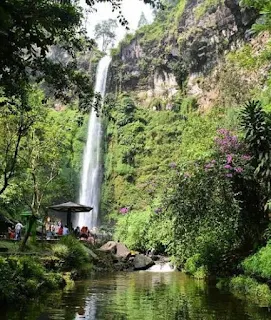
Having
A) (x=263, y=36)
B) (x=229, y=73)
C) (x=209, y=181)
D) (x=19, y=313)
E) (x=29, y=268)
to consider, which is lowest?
(x=19, y=313)

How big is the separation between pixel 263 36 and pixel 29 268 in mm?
35259

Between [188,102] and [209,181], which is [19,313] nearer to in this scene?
[209,181]

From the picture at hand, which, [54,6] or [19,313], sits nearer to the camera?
[54,6]

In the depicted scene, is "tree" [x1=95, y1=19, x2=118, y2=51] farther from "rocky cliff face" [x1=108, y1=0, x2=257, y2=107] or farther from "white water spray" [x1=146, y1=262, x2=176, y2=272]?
"white water spray" [x1=146, y1=262, x2=176, y2=272]

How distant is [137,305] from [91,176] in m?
36.8

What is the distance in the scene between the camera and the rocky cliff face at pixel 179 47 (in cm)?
4356

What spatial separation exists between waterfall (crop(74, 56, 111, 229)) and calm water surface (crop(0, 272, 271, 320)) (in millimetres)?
29990

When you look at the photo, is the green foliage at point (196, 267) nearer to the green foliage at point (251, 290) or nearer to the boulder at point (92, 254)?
the green foliage at point (251, 290)

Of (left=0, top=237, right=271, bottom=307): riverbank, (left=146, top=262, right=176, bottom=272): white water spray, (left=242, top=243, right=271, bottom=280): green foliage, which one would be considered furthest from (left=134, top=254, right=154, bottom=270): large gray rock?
(left=242, top=243, right=271, bottom=280): green foliage

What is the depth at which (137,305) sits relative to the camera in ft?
33.3

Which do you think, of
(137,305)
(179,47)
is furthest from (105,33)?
(137,305)

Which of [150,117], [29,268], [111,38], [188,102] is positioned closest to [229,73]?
[188,102]

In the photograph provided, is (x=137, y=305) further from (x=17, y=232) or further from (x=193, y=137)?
(x=193, y=137)

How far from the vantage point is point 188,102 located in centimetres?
4581
